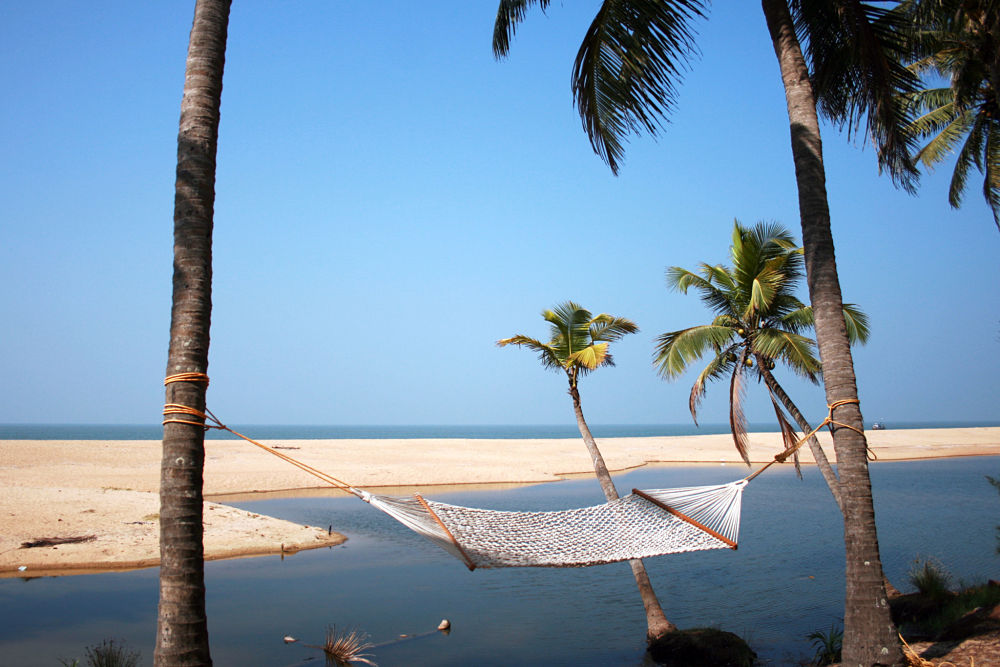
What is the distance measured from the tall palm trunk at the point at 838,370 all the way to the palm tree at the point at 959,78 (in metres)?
1.42

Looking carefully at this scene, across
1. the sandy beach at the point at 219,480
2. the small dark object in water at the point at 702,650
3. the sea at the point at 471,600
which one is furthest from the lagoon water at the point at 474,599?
the sandy beach at the point at 219,480

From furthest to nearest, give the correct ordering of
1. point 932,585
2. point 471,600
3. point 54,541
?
point 54,541 → point 471,600 → point 932,585

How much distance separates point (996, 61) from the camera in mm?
5566

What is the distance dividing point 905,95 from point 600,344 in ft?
15.0

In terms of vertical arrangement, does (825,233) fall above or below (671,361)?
above

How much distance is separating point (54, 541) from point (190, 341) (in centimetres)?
1207

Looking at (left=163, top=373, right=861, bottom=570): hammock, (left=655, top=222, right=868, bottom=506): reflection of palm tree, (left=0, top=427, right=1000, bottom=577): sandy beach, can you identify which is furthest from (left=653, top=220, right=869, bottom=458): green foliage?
(left=0, top=427, right=1000, bottom=577): sandy beach

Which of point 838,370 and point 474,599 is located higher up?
point 838,370

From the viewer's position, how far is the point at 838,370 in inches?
198

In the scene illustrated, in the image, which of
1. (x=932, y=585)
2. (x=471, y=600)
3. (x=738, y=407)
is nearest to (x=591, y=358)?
(x=738, y=407)

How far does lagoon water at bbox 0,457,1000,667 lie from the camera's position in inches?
340

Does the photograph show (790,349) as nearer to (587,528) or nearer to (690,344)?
(690,344)

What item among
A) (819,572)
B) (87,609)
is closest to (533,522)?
(87,609)

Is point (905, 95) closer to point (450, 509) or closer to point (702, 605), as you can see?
point (450, 509)
